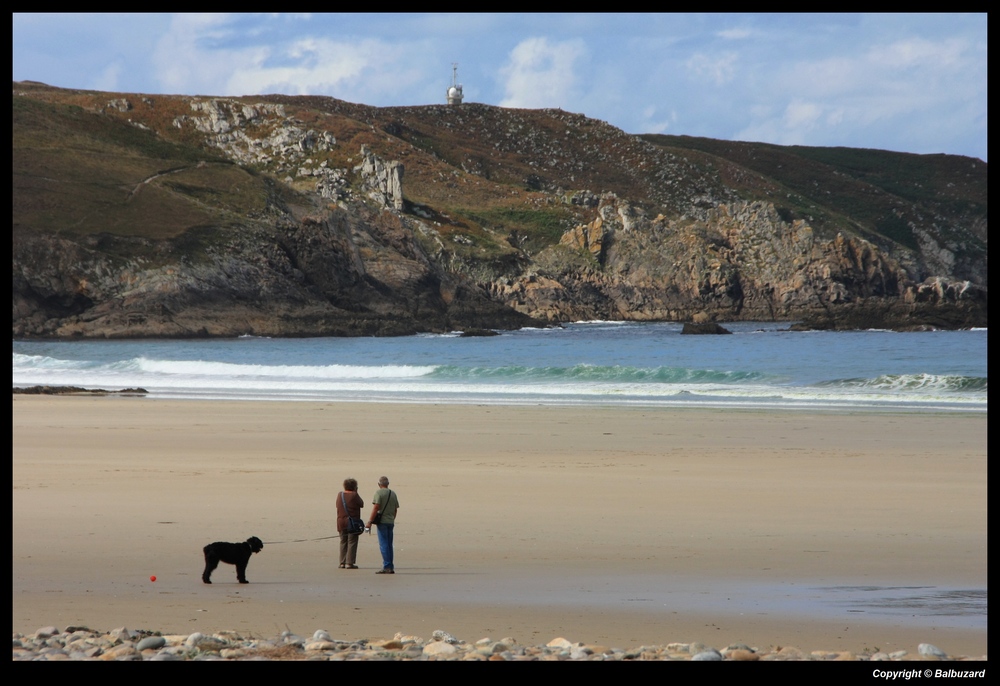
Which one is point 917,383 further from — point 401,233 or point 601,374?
point 401,233

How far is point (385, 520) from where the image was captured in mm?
7496

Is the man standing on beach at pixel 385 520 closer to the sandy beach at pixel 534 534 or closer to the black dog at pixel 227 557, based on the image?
the sandy beach at pixel 534 534

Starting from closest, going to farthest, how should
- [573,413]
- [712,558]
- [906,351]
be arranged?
[712,558] < [573,413] < [906,351]

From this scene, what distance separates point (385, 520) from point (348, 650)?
106 inches

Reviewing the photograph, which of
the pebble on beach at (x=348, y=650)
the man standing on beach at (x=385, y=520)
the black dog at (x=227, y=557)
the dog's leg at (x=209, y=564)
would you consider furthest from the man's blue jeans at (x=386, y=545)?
the pebble on beach at (x=348, y=650)

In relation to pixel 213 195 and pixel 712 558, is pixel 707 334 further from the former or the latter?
pixel 712 558

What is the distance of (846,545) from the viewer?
8312mm

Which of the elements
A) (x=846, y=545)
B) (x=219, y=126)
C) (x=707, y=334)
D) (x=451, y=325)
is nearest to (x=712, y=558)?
(x=846, y=545)

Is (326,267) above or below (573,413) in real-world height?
above

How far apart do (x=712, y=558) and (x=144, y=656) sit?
177 inches

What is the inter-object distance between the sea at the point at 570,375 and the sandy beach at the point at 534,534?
8.26m

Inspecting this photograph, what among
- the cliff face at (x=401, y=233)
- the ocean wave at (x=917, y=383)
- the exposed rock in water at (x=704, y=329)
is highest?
the cliff face at (x=401, y=233)

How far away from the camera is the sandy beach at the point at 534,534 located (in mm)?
6000

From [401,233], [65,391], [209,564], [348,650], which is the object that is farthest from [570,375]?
[401,233]
